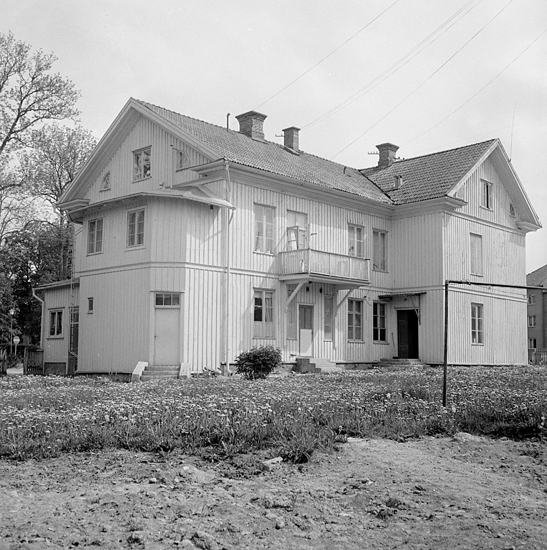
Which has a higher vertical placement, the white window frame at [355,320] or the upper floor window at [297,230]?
the upper floor window at [297,230]

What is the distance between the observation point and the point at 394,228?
32719 millimetres

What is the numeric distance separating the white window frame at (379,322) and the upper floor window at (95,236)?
11.9 meters

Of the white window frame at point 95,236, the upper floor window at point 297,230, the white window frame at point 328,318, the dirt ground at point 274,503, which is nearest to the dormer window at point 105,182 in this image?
the white window frame at point 95,236

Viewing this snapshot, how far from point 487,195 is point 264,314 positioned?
13921 mm

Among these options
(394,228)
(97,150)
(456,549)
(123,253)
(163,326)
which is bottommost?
(456,549)

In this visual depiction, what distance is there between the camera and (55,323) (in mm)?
31312

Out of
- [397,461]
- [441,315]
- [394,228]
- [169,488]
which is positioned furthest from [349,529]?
[394,228]

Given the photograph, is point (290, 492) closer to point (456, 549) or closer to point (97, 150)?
point (456, 549)

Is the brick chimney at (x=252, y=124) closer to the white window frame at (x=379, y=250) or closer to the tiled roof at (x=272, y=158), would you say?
the tiled roof at (x=272, y=158)

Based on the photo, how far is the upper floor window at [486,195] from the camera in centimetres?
3400

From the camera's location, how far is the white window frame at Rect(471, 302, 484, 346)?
3267 centimetres

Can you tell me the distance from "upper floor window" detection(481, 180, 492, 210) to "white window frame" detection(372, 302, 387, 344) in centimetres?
699

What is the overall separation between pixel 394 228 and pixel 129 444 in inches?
1016

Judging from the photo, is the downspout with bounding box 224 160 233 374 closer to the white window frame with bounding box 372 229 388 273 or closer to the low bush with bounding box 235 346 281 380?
the low bush with bounding box 235 346 281 380
